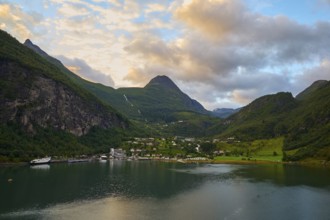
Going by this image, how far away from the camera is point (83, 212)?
289ft

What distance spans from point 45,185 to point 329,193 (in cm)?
9562

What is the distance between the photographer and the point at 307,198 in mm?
112375

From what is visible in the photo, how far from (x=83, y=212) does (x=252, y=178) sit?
9023 centimetres

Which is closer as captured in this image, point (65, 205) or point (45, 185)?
point (65, 205)

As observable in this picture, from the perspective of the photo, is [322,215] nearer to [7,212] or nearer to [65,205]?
[65,205]

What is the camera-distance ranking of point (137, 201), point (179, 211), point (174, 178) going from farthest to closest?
1. point (174, 178)
2. point (137, 201)
3. point (179, 211)

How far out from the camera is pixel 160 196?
113 m

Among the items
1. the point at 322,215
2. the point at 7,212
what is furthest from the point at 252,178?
the point at 7,212

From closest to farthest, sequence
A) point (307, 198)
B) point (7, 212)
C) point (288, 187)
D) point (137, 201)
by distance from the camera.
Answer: point (7, 212)
point (137, 201)
point (307, 198)
point (288, 187)

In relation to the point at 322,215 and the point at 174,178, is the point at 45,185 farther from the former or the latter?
the point at 322,215

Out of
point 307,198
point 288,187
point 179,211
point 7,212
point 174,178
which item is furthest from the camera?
point 174,178

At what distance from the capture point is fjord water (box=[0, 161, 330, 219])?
291 ft

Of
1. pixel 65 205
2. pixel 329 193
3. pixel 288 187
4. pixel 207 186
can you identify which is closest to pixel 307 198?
pixel 329 193

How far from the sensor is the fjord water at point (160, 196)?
291 ft
